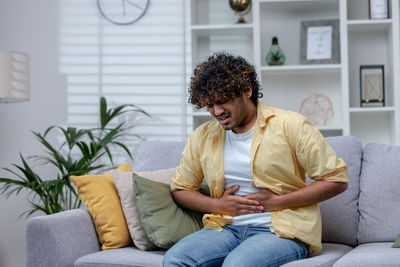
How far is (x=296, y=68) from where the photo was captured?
3531mm

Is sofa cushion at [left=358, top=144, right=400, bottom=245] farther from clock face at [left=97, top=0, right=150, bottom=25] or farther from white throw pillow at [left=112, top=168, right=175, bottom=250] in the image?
clock face at [left=97, top=0, right=150, bottom=25]

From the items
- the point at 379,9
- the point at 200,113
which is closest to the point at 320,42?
the point at 379,9

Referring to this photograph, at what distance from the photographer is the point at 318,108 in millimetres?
3670

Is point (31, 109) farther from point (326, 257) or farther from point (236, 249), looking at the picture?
point (326, 257)

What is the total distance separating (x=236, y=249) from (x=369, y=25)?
2.13m

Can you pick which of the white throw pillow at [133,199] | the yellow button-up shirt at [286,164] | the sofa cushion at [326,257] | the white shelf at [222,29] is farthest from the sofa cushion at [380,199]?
the white shelf at [222,29]

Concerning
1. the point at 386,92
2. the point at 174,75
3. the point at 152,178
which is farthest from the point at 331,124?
the point at 152,178

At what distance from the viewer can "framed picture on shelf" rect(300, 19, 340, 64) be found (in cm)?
358

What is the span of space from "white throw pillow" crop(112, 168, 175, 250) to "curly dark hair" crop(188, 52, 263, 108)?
0.50 m

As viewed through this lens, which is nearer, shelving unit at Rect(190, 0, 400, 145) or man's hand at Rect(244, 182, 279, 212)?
man's hand at Rect(244, 182, 279, 212)

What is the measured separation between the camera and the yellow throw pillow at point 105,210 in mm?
2354

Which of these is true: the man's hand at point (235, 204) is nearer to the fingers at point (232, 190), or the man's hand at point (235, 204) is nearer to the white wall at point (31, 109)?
the fingers at point (232, 190)

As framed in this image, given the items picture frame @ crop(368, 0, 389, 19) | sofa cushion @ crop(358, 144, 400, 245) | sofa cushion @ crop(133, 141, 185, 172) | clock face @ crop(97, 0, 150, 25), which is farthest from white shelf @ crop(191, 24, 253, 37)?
sofa cushion @ crop(358, 144, 400, 245)

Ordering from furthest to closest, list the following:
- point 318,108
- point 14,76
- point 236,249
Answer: point 318,108, point 14,76, point 236,249
